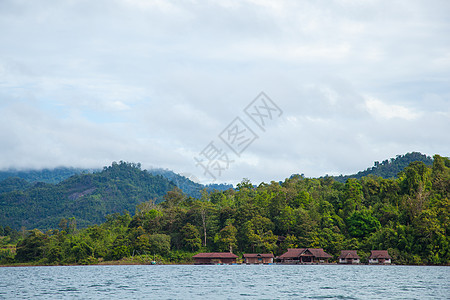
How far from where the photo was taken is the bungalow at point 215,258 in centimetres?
8756

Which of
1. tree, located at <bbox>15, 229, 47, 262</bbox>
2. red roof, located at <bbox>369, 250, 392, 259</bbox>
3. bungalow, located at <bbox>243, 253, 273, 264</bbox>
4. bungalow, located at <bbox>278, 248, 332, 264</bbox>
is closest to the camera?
red roof, located at <bbox>369, 250, 392, 259</bbox>

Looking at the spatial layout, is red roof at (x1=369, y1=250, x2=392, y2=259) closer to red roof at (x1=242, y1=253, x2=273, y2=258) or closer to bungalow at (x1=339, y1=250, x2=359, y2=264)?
bungalow at (x1=339, y1=250, x2=359, y2=264)

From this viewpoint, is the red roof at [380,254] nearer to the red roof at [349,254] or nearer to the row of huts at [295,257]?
the row of huts at [295,257]

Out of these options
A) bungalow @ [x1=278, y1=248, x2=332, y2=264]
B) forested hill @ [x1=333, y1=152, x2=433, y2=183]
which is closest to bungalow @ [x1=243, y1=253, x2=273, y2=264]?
bungalow @ [x1=278, y1=248, x2=332, y2=264]

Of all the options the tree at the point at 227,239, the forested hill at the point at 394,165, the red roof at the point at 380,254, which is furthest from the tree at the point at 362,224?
the forested hill at the point at 394,165

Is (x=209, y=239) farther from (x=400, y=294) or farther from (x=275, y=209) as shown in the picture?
(x=400, y=294)

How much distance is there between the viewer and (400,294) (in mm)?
33406

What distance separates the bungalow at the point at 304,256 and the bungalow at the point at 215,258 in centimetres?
935

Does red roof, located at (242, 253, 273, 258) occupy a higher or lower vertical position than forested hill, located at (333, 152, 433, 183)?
lower

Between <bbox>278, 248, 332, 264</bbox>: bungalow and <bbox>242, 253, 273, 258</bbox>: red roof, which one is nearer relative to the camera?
<bbox>278, 248, 332, 264</bbox>: bungalow

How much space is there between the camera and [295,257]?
8519 centimetres

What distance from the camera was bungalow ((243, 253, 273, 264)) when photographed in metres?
87.2

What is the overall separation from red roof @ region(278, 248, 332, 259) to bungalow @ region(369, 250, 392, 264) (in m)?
7.87

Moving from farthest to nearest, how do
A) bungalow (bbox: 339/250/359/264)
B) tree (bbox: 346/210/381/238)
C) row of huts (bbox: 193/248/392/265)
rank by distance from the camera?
1. tree (bbox: 346/210/381/238)
2. bungalow (bbox: 339/250/359/264)
3. row of huts (bbox: 193/248/392/265)
